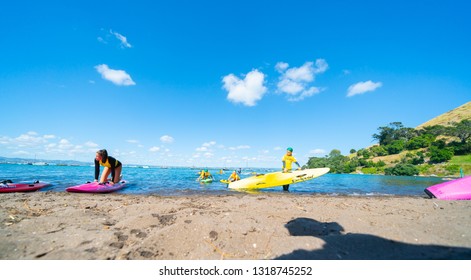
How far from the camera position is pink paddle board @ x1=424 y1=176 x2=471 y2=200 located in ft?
27.6

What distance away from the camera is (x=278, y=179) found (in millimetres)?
14078

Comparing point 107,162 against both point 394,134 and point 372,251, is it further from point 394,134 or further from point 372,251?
point 394,134

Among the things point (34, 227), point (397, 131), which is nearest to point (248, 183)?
point (34, 227)

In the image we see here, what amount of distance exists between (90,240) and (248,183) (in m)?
12.3

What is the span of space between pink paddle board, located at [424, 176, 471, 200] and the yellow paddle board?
607 centimetres

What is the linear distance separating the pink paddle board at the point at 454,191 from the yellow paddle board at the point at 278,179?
19.9 feet

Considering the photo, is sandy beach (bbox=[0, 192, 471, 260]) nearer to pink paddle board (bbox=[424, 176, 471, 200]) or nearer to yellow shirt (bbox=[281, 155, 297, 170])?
pink paddle board (bbox=[424, 176, 471, 200])

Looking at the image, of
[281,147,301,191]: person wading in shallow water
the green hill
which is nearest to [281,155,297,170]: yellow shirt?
[281,147,301,191]: person wading in shallow water

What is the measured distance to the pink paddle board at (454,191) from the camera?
841 centimetres

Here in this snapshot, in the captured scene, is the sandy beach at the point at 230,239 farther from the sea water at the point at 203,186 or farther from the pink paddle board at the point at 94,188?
the sea water at the point at 203,186

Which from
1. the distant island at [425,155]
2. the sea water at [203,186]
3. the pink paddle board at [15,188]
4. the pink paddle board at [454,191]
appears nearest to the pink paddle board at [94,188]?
the sea water at [203,186]

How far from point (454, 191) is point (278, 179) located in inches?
340

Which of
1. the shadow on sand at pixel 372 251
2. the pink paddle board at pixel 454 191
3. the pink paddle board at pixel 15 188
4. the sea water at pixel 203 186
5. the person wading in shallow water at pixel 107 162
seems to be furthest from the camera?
the sea water at pixel 203 186

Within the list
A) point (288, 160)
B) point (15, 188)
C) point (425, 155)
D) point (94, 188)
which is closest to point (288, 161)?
point (288, 160)
